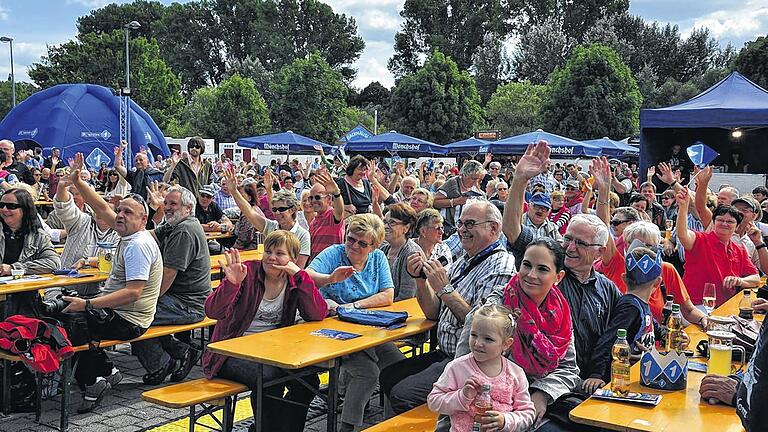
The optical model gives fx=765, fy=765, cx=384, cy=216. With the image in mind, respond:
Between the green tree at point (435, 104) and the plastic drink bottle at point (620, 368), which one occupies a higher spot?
the green tree at point (435, 104)

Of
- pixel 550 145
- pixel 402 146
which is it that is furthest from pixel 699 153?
pixel 402 146

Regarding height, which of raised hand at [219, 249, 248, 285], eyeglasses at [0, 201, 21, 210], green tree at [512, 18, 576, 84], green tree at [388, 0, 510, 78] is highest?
green tree at [388, 0, 510, 78]

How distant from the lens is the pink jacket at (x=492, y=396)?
139 inches

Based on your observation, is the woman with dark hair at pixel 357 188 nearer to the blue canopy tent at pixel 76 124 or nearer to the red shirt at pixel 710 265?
the red shirt at pixel 710 265

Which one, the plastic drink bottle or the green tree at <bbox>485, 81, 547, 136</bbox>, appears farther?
the green tree at <bbox>485, 81, 547, 136</bbox>

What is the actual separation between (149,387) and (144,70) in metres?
50.4

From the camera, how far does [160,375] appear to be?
A: 20.9ft

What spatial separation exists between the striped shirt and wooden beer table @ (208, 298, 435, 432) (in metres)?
0.30

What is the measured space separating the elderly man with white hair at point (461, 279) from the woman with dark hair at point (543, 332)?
46 centimetres

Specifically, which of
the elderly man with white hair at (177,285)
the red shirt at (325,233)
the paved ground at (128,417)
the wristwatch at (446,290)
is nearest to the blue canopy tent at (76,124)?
the red shirt at (325,233)

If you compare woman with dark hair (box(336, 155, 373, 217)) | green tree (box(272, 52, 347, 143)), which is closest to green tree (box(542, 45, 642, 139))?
green tree (box(272, 52, 347, 143))

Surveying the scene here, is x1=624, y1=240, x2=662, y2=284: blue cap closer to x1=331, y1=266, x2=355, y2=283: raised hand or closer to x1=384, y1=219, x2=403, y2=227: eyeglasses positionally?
x1=331, y1=266, x2=355, y2=283: raised hand

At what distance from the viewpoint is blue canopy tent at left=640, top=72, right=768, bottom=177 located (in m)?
13.9

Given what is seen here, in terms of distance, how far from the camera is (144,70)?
53.1 meters
